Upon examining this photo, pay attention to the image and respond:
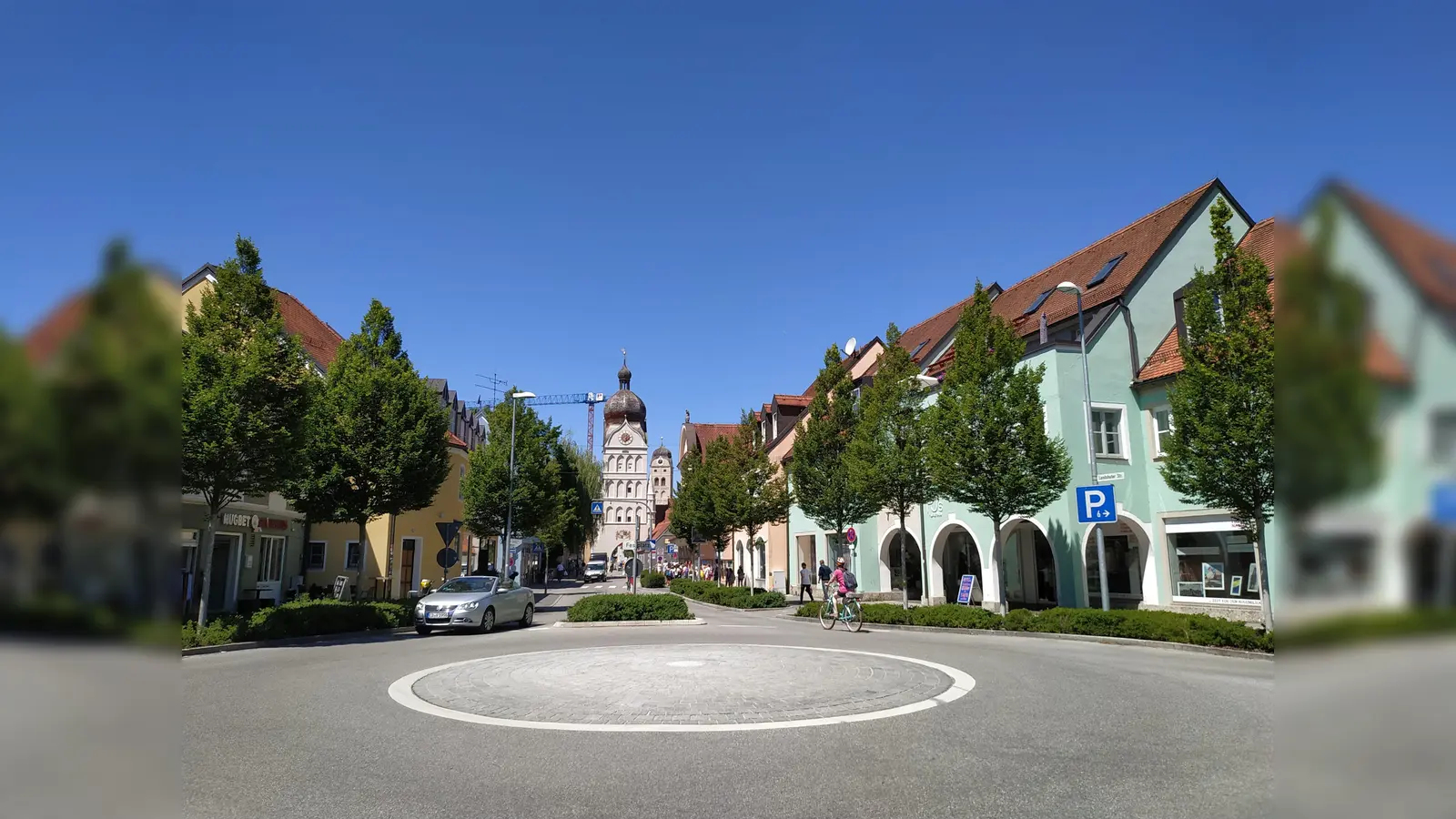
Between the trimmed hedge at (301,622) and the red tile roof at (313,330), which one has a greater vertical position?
the red tile roof at (313,330)

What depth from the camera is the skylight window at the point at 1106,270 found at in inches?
1203

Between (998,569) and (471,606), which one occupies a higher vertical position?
(998,569)

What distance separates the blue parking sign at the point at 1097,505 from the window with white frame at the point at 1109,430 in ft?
25.9

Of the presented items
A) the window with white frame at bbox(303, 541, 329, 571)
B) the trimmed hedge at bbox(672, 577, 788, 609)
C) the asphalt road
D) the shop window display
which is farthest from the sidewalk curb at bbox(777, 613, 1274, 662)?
the window with white frame at bbox(303, 541, 329, 571)

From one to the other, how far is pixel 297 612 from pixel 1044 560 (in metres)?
25.9

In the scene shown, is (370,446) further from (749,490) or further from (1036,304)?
(1036,304)

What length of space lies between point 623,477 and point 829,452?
123 meters

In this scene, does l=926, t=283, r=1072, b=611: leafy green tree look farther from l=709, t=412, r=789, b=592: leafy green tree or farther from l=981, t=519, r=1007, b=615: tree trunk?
l=709, t=412, r=789, b=592: leafy green tree

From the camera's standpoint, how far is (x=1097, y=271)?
31.8 metres

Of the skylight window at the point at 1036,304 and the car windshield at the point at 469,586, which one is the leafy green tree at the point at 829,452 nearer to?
the skylight window at the point at 1036,304

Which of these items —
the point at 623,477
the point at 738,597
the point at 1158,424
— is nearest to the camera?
the point at 1158,424
